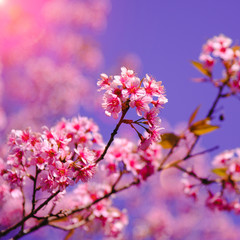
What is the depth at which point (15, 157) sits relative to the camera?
75.6 inches

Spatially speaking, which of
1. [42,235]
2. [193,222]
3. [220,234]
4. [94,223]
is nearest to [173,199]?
[193,222]

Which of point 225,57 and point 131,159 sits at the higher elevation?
point 225,57

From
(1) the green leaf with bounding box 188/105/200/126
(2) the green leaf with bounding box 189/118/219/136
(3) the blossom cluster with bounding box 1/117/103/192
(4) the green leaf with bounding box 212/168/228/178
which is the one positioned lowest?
(3) the blossom cluster with bounding box 1/117/103/192

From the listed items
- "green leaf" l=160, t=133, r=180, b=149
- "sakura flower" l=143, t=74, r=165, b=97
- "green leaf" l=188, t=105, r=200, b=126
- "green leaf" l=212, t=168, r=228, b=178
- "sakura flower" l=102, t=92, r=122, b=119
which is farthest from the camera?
"green leaf" l=212, t=168, r=228, b=178

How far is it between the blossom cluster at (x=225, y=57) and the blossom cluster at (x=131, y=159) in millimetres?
962

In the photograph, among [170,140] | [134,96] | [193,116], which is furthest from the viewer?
[193,116]

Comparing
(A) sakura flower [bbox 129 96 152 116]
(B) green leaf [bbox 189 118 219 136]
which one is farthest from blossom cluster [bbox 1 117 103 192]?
(B) green leaf [bbox 189 118 219 136]

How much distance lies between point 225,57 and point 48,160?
2.13m

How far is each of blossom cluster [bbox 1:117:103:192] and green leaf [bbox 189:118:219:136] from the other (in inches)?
46.3

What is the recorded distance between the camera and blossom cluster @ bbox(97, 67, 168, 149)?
63.7 inches

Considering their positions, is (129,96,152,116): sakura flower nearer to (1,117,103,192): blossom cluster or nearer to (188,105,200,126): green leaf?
(1,117,103,192): blossom cluster

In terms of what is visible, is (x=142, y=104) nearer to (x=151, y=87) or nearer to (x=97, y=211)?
(x=151, y=87)

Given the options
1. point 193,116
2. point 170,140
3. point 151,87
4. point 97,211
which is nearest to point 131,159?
point 170,140

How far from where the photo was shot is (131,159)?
2.76m
